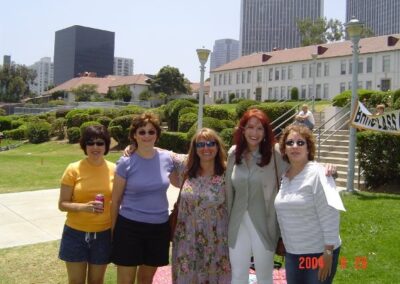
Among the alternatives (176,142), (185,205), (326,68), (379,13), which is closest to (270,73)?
(326,68)

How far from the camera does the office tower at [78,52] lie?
143125 millimetres

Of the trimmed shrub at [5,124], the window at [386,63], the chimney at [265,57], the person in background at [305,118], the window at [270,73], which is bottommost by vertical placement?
the person in background at [305,118]

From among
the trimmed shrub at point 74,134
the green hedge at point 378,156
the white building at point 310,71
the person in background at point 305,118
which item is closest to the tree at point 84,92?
Answer: the white building at point 310,71

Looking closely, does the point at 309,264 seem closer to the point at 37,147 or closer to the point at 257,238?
the point at 257,238

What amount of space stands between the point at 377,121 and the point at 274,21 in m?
149

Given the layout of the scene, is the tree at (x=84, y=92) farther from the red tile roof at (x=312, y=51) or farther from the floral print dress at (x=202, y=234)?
the floral print dress at (x=202, y=234)

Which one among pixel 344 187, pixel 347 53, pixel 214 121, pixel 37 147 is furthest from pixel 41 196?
pixel 347 53

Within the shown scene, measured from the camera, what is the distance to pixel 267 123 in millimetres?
3529

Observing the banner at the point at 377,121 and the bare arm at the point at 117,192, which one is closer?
the bare arm at the point at 117,192

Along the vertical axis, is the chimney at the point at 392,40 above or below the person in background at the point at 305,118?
above

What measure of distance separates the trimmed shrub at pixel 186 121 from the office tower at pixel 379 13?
329 feet

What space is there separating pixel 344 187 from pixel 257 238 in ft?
26.3

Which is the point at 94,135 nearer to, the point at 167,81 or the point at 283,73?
the point at 283,73

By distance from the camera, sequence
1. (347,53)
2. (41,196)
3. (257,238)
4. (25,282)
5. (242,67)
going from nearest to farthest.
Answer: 1. (257,238)
2. (25,282)
3. (41,196)
4. (347,53)
5. (242,67)
